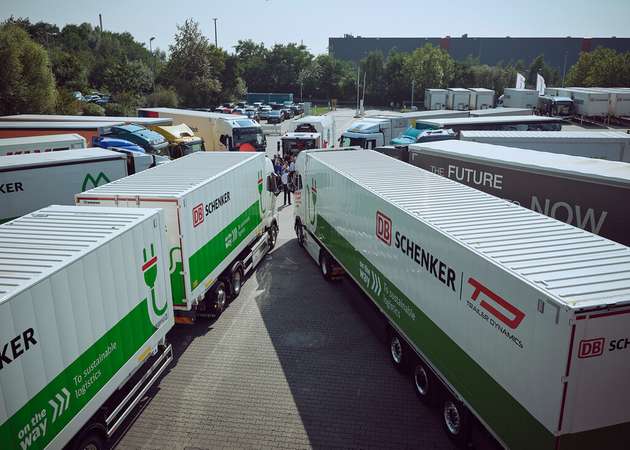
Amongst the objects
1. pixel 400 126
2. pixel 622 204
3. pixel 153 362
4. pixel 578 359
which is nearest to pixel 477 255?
pixel 578 359

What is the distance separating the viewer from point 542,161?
11.7 metres

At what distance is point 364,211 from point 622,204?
4.99 meters

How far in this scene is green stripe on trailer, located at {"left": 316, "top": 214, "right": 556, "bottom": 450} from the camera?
17.4ft

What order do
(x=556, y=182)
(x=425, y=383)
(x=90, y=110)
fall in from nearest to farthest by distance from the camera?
1. (x=425, y=383)
2. (x=556, y=182)
3. (x=90, y=110)

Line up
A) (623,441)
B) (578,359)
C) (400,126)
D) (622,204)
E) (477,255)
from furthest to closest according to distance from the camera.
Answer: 1. (400,126)
2. (622,204)
3. (477,255)
4. (623,441)
5. (578,359)

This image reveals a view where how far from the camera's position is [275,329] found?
10930mm

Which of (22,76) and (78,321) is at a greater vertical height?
(22,76)

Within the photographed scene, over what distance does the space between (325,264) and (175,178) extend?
16.2ft

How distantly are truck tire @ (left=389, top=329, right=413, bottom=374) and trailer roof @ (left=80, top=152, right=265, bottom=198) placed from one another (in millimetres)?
4969

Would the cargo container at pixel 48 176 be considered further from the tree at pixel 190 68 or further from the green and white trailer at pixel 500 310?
the tree at pixel 190 68

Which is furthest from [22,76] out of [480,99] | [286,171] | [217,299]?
[480,99]

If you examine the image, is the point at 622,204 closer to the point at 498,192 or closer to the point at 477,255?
the point at 498,192

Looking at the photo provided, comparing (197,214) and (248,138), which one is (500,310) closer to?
(197,214)

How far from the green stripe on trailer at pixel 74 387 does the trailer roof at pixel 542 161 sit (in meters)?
8.98
